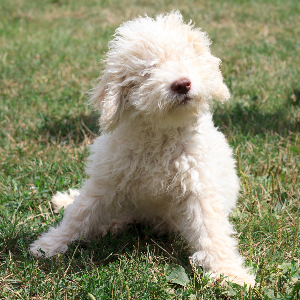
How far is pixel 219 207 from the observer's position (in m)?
2.70

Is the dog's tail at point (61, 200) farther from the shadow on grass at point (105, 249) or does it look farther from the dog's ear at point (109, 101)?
the dog's ear at point (109, 101)

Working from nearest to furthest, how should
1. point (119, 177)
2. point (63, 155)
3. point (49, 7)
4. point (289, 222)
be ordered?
point (119, 177) → point (289, 222) → point (63, 155) → point (49, 7)

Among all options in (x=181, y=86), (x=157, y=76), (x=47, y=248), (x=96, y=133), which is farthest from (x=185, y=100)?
(x=96, y=133)

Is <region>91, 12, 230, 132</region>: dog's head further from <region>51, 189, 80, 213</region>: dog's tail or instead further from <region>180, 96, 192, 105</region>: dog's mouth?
<region>51, 189, 80, 213</region>: dog's tail

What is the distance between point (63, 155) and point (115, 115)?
1883 mm

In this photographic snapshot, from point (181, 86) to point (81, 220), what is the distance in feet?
4.69

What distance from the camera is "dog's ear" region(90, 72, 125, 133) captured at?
8.23 ft

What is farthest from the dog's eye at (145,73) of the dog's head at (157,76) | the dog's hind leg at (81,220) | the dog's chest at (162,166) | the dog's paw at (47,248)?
the dog's paw at (47,248)

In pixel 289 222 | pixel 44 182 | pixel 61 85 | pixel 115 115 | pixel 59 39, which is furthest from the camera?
pixel 59 39

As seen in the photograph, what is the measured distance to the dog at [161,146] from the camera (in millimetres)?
2422

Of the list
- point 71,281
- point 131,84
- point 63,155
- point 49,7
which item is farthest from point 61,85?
point 49,7

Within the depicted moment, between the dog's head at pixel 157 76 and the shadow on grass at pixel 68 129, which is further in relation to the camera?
the shadow on grass at pixel 68 129

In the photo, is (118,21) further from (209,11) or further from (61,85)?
(61,85)

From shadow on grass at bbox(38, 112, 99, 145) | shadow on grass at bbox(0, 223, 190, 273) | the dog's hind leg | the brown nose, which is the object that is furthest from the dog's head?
shadow on grass at bbox(38, 112, 99, 145)
